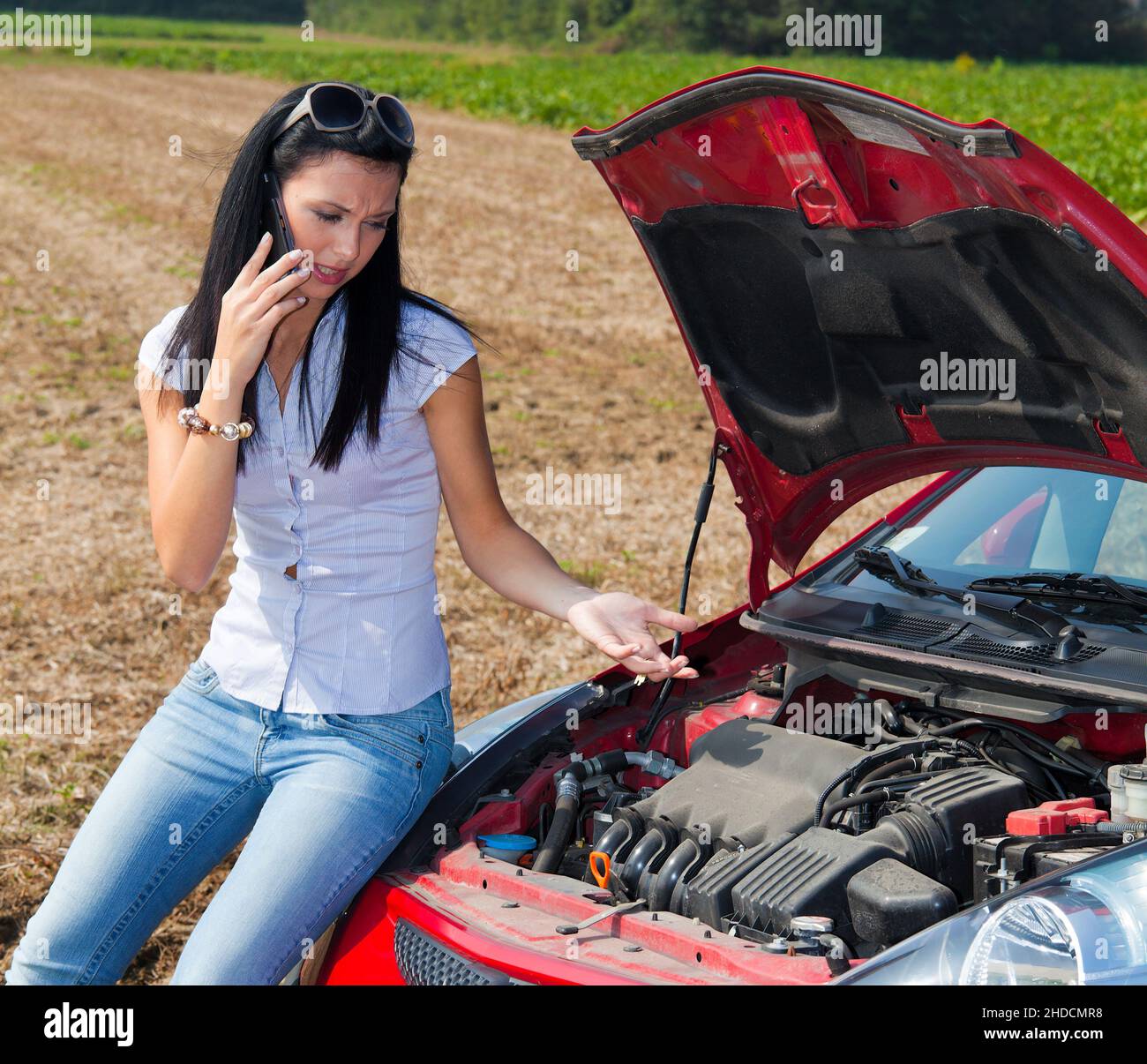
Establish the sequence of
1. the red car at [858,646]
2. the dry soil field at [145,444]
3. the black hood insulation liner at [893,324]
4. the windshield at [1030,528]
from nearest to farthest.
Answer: the red car at [858,646] → the black hood insulation liner at [893,324] → the windshield at [1030,528] → the dry soil field at [145,444]

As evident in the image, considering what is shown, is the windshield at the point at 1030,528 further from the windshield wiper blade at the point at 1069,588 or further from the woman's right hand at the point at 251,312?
the woman's right hand at the point at 251,312

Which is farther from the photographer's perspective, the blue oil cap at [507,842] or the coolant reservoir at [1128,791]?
the blue oil cap at [507,842]

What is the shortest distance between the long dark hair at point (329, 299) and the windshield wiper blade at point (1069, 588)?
1.22 m

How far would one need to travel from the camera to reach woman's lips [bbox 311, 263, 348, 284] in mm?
2588

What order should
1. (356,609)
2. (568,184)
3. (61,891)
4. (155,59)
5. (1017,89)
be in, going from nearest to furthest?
(61,891) → (356,609) → (568,184) → (1017,89) → (155,59)

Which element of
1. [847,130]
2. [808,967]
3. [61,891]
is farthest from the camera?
[61,891]

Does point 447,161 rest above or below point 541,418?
above

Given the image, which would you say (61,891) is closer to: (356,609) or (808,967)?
(356,609)

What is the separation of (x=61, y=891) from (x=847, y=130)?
1951 millimetres

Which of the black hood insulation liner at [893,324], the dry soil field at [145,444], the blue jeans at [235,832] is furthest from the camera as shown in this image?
the dry soil field at [145,444]

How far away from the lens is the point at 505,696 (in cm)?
498

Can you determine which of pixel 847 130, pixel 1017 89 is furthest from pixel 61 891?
pixel 1017 89

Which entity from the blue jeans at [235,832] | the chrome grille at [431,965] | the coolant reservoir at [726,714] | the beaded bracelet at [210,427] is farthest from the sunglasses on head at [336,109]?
the chrome grille at [431,965]

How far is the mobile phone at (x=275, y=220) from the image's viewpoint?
2.58 metres
